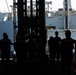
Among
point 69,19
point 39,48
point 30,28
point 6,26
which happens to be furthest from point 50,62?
point 69,19

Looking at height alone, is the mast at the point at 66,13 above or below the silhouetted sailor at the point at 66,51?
above

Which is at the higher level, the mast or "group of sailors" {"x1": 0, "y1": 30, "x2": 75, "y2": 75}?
the mast

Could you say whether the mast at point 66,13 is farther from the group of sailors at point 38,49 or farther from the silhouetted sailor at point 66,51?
the silhouetted sailor at point 66,51

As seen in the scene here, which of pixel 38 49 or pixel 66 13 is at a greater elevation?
pixel 66 13

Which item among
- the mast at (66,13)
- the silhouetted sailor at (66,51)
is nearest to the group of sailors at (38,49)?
the silhouetted sailor at (66,51)

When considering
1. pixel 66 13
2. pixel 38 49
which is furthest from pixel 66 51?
pixel 66 13

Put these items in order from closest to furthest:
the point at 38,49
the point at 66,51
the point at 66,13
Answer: the point at 66,51 → the point at 38,49 → the point at 66,13

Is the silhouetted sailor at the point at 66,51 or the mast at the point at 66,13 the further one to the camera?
the mast at the point at 66,13

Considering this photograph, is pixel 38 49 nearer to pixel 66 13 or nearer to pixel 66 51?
pixel 66 51

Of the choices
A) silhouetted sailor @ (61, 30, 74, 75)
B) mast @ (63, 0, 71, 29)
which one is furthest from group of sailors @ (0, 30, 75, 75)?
mast @ (63, 0, 71, 29)

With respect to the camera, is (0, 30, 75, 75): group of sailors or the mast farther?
the mast

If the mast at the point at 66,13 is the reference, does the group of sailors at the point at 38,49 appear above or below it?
below

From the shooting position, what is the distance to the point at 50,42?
12273 millimetres

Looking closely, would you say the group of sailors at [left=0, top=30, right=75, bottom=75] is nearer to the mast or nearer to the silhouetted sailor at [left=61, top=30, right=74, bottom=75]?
the silhouetted sailor at [left=61, top=30, right=74, bottom=75]
